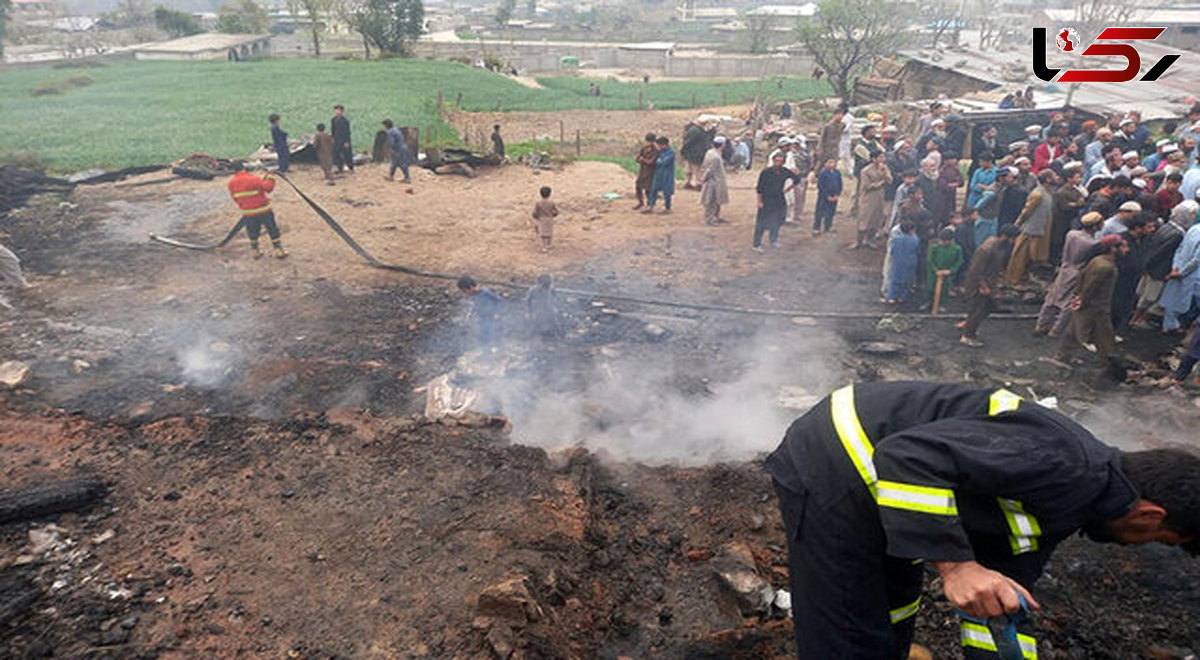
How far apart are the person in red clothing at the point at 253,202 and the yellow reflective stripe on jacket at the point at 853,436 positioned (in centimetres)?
969

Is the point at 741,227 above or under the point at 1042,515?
under

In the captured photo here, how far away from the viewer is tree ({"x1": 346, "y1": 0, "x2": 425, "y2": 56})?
41906 millimetres

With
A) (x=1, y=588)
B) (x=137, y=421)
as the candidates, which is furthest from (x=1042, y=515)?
(x=137, y=421)

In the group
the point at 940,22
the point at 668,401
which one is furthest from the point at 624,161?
the point at 940,22

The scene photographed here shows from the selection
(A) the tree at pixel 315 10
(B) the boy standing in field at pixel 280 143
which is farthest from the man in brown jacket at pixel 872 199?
(A) the tree at pixel 315 10

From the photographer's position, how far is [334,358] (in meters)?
7.23

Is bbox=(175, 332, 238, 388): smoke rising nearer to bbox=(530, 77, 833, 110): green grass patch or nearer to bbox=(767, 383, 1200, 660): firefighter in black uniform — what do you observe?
bbox=(767, 383, 1200, 660): firefighter in black uniform

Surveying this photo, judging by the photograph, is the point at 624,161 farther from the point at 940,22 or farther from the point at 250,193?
the point at 940,22

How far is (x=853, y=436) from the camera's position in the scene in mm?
2207

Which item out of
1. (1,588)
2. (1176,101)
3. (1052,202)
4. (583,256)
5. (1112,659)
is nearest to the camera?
(1112,659)

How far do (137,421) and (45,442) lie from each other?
613 mm

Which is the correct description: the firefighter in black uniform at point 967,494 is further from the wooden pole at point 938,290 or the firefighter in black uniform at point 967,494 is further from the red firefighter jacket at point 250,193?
the red firefighter jacket at point 250,193

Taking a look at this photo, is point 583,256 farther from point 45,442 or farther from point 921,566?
point 921,566

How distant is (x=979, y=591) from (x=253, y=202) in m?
10.4
